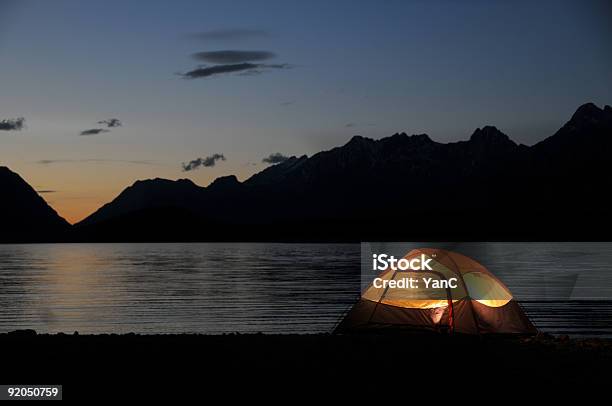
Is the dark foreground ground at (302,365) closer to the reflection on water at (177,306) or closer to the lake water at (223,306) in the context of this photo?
the lake water at (223,306)

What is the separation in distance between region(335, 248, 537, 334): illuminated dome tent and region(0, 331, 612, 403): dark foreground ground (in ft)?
3.39

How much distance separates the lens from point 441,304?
23297 millimetres

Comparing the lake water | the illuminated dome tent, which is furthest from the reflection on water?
the illuminated dome tent

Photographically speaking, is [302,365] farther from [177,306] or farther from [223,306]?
[177,306]

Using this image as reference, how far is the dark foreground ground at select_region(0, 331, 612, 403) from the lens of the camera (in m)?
14.4

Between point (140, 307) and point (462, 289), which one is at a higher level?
point (462, 289)

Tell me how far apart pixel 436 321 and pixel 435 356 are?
16.8 ft

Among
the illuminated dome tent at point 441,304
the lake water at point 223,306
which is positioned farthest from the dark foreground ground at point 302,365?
the lake water at point 223,306

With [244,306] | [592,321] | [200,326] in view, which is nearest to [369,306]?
[200,326]

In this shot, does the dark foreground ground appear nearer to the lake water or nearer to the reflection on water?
the lake water

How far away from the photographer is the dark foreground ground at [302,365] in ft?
47.2

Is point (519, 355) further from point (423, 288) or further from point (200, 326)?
point (200, 326)

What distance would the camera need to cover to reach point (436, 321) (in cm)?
2330

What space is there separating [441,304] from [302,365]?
764 cm
